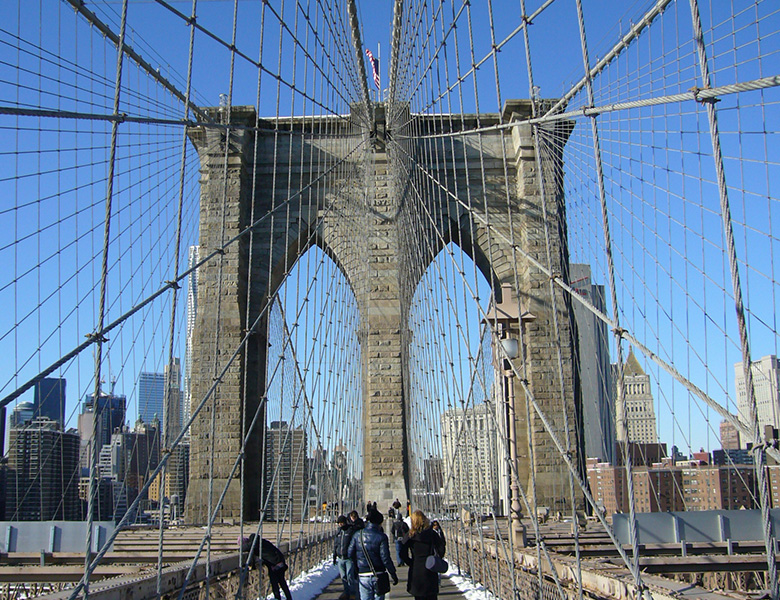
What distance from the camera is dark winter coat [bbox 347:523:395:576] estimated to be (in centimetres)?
580

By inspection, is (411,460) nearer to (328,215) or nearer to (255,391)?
(255,391)

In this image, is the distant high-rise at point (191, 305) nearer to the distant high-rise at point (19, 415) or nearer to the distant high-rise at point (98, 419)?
the distant high-rise at point (98, 419)

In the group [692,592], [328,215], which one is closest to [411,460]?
[328,215]

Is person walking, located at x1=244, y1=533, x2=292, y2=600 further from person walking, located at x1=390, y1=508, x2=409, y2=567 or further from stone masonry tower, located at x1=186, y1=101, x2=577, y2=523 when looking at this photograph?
stone masonry tower, located at x1=186, y1=101, x2=577, y2=523

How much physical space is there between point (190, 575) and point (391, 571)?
1.42m

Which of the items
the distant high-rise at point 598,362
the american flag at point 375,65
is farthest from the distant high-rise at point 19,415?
the american flag at point 375,65

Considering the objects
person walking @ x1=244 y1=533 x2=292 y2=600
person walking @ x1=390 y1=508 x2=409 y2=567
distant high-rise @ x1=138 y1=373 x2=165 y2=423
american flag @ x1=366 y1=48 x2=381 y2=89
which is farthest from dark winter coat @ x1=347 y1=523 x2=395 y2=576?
distant high-rise @ x1=138 y1=373 x2=165 y2=423

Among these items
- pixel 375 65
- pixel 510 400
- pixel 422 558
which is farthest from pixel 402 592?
pixel 375 65

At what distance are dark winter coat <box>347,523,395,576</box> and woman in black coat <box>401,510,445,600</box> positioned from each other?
152 mm

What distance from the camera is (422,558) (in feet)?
18.6

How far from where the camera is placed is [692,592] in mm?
3967

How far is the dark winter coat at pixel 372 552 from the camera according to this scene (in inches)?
228

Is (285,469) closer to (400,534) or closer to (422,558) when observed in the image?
(400,534)

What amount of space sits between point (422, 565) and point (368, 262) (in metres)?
11.9
